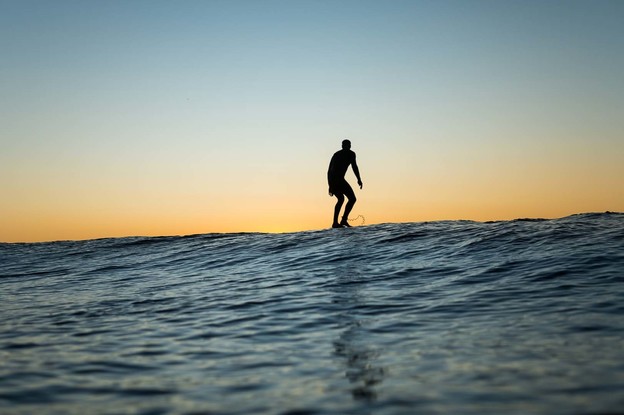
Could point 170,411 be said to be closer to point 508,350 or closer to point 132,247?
point 508,350

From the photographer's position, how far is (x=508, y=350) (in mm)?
4977

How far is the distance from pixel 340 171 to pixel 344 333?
13.4 metres

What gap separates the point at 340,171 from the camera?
19.2 m

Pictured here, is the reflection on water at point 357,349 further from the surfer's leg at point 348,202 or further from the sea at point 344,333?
the surfer's leg at point 348,202

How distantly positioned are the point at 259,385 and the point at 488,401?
174 centimetres

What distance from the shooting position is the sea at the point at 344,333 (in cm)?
398

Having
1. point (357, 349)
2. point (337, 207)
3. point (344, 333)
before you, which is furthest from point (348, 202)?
point (357, 349)

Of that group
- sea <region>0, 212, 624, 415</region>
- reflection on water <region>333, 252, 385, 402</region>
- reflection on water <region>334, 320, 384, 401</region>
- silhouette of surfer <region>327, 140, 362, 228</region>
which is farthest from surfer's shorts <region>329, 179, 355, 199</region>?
reflection on water <region>334, 320, 384, 401</region>

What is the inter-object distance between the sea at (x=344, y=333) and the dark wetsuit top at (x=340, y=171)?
5.61 meters

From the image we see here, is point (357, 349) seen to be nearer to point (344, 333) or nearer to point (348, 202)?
point (344, 333)

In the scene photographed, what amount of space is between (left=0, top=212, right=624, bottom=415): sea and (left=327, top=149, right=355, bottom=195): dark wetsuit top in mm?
5611

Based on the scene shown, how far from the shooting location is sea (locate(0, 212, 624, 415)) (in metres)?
3.98

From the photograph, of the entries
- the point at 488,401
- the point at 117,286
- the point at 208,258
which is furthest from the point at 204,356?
the point at 208,258

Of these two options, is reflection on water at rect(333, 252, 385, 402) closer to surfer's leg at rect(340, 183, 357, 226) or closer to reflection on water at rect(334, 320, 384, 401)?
reflection on water at rect(334, 320, 384, 401)
